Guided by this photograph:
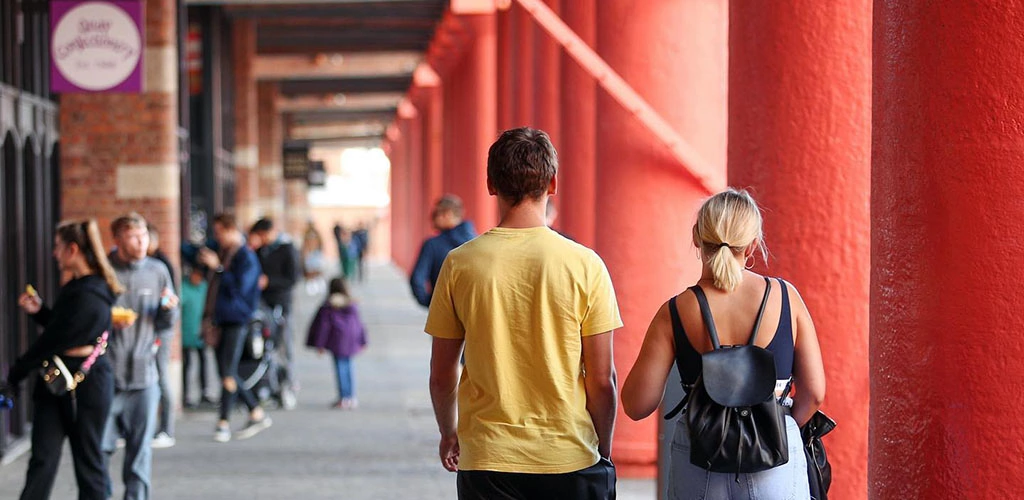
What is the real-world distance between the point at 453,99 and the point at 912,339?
27018 millimetres

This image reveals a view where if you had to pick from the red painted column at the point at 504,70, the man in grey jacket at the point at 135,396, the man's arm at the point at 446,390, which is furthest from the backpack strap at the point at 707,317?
the red painted column at the point at 504,70

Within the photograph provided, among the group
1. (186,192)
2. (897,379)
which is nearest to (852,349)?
(897,379)

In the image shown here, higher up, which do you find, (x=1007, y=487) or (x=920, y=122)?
(x=920, y=122)

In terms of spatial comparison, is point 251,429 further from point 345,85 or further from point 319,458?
point 345,85

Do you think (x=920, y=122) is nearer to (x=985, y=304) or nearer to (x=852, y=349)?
(x=985, y=304)

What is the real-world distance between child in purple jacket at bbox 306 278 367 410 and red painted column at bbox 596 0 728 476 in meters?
4.09

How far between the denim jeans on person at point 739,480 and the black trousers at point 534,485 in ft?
0.70

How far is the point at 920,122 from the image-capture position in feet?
12.0

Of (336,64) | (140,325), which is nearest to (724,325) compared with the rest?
(140,325)

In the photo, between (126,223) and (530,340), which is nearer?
(530,340)

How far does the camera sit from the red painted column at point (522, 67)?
15961 mm

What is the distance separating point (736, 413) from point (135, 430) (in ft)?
14.4

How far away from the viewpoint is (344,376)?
13430 mm

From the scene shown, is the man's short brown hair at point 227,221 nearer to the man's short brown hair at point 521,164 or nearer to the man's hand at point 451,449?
the man's hand at point 451,449
